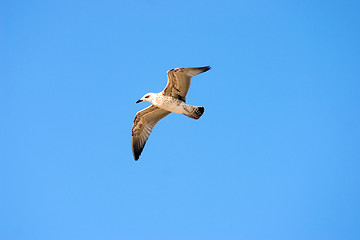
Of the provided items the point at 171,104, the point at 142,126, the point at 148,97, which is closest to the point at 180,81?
the point at 171,104

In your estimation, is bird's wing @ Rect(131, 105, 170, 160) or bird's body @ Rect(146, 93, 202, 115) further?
bird's wing @ Rect(131, 105, 170, 160)

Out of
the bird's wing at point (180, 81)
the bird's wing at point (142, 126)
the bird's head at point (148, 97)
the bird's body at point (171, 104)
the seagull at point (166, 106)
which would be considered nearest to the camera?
the bird's wing at point (180, 81)

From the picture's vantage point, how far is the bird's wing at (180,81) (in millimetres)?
10516

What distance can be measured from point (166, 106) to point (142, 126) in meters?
1.64

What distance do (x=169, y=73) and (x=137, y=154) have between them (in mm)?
3138

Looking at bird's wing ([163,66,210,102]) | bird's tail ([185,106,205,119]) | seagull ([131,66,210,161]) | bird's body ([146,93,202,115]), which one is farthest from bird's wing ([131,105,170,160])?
bird's tail ([185,106,205,119])

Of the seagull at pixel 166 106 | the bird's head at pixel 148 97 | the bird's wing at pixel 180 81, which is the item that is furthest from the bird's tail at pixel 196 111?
the bird's head at pixel 148 97

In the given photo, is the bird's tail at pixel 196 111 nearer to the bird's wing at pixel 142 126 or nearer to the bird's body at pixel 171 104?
the bird's body at pixel 171 104

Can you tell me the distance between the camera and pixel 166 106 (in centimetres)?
1130

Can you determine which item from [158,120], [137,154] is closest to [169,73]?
[158,120]

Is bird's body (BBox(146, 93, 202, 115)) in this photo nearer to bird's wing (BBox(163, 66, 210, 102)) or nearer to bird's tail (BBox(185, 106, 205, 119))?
bird's tail (BBox(185, 106, 205, 119))

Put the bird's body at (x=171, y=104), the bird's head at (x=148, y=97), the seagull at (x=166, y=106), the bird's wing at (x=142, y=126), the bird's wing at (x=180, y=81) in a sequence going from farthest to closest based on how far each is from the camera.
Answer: the bird's wing at (x=142, y=126) → the bird's head at (x=148, y=97) → the bird's body at (x=171, y=104) → the seagull at (x=166, y=106) → the bird's wing at (x=180, y=81)

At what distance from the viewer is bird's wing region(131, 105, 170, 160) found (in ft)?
40.5

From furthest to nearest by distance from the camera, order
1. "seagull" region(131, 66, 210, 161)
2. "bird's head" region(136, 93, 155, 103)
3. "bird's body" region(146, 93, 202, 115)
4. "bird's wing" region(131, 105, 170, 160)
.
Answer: "bird's wing" region(131, 105, 170, 160), "bird's head" region(136, 93, 155, 103), "bird's body" region(146, 93, 202, 115), "seagull" region(131, 66, 210, 161)
